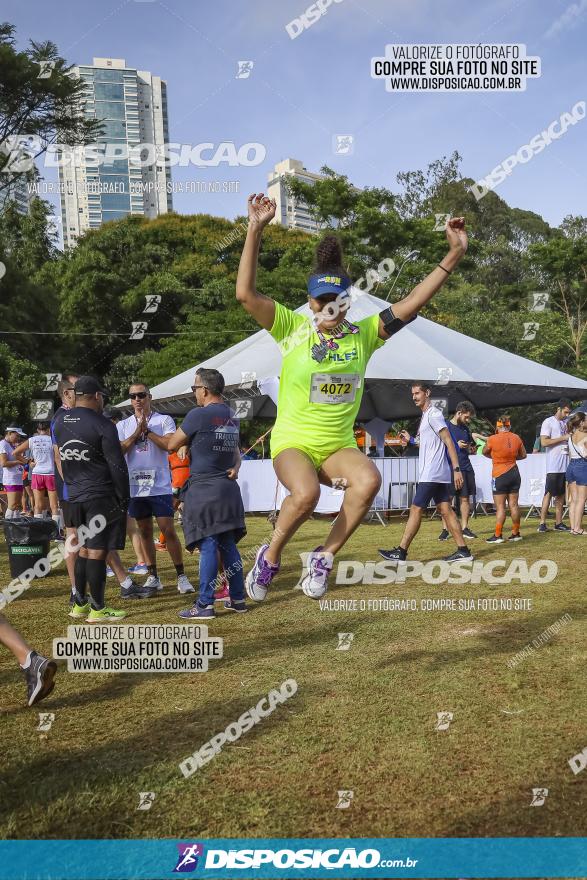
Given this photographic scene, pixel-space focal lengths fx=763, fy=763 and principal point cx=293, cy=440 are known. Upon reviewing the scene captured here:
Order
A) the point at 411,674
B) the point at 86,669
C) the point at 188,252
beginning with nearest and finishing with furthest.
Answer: the point at 411,674 → the point at 86,669 → the point at 188,252

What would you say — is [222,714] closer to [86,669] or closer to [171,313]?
[86,669]

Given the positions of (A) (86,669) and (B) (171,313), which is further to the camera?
(B) (171,313)

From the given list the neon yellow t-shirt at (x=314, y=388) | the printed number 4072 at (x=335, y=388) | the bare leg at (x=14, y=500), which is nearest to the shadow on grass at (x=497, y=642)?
the neon yellow t-shirt at (x=314, y=388)

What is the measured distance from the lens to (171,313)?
3659cm

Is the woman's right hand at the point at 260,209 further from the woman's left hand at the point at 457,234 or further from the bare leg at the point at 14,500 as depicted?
the bare leg at the point at 14,500

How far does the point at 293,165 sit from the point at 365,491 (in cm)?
4933

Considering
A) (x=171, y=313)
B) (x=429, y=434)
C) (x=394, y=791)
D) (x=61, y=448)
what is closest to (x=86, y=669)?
(x=61, y=448)

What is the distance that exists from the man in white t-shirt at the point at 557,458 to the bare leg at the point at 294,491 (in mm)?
10088

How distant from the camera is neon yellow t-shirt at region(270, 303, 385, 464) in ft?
14.6

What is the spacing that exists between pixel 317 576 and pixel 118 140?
4266 centimetres

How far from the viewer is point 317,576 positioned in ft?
14.5

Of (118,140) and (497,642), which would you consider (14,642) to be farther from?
(118,140)

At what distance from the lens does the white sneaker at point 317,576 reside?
4.41 m

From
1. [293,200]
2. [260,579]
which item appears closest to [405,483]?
[260,579]
